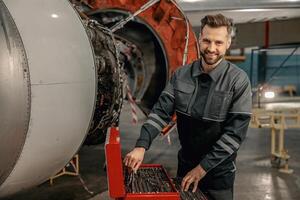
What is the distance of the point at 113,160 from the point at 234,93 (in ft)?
2.34

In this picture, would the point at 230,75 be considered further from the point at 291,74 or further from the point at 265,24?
the point at 291,74

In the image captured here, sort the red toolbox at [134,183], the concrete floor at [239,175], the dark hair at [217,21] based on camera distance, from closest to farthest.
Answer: the red toolbox at [134,183] < the dark hair at [217,21] < the concrete floor at [239,175]

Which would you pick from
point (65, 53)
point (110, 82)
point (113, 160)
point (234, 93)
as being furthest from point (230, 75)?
point (110, 82)

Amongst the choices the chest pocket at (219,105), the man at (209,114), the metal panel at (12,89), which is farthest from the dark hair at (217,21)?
the metal panel at (12,89)

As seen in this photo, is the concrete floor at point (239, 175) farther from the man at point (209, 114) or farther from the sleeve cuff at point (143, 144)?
the sleeve cuff at point (143, 144)

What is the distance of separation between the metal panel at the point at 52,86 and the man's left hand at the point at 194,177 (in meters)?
0.76

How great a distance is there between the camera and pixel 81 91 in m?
2.51

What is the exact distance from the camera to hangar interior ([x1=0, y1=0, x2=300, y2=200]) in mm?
2160

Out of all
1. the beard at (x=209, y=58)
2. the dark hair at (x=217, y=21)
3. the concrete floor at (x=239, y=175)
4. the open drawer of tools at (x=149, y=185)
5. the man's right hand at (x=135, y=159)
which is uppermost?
the dark hair at (x=217, y=21)

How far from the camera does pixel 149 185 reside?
7.00 ft

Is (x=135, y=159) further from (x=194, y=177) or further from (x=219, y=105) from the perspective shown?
(x=219, y=105)

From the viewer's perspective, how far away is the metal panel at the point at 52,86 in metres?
2.22

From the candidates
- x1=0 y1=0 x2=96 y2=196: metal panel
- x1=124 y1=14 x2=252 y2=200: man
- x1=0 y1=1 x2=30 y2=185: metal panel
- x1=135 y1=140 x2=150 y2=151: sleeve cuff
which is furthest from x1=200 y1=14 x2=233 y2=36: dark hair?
x1=0 y1=1 x2=30 y2=185: metal panel

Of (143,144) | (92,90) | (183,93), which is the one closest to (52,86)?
(92,90)
